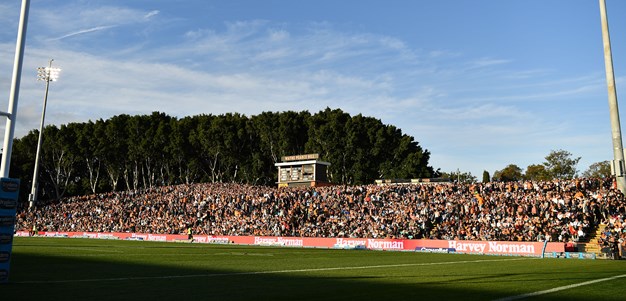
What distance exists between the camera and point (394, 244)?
36.7m

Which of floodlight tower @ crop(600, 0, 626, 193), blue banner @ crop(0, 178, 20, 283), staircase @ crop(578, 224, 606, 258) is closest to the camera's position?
blue banner @ crop(0, 178, 20, 283)

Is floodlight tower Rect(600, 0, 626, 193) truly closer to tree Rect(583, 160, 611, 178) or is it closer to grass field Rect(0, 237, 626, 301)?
grass field Rect(0, 237, 626, 301)

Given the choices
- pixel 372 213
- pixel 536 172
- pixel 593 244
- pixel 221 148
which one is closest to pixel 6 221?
pixel 593 244

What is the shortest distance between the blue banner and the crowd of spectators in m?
28.9

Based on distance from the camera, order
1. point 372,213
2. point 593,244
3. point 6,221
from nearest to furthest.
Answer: point 6,221 < point 593,244 < point 372,213

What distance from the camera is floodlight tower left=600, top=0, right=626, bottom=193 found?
27547 mm

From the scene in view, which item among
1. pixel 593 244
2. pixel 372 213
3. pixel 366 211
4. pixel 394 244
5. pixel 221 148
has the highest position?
pixel 221 148

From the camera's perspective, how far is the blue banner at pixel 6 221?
11109 millimetres

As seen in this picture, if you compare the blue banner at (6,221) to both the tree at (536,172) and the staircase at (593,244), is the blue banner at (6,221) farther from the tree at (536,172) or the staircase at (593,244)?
the tree at (536,172)

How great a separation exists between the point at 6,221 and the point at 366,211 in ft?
113

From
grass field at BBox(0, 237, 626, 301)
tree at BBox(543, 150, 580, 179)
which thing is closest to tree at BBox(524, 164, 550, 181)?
tree at BBox(543, 150, 580, 179)

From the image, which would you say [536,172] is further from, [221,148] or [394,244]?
[394,244]

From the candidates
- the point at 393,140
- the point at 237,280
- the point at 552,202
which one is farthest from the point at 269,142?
the point at 237,280

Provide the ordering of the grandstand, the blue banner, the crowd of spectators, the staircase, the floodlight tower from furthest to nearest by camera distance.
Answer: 1. the crowd of spectators
2. the grandstand
3. the staircase
4. the floodlight tower
5. the blue banner
